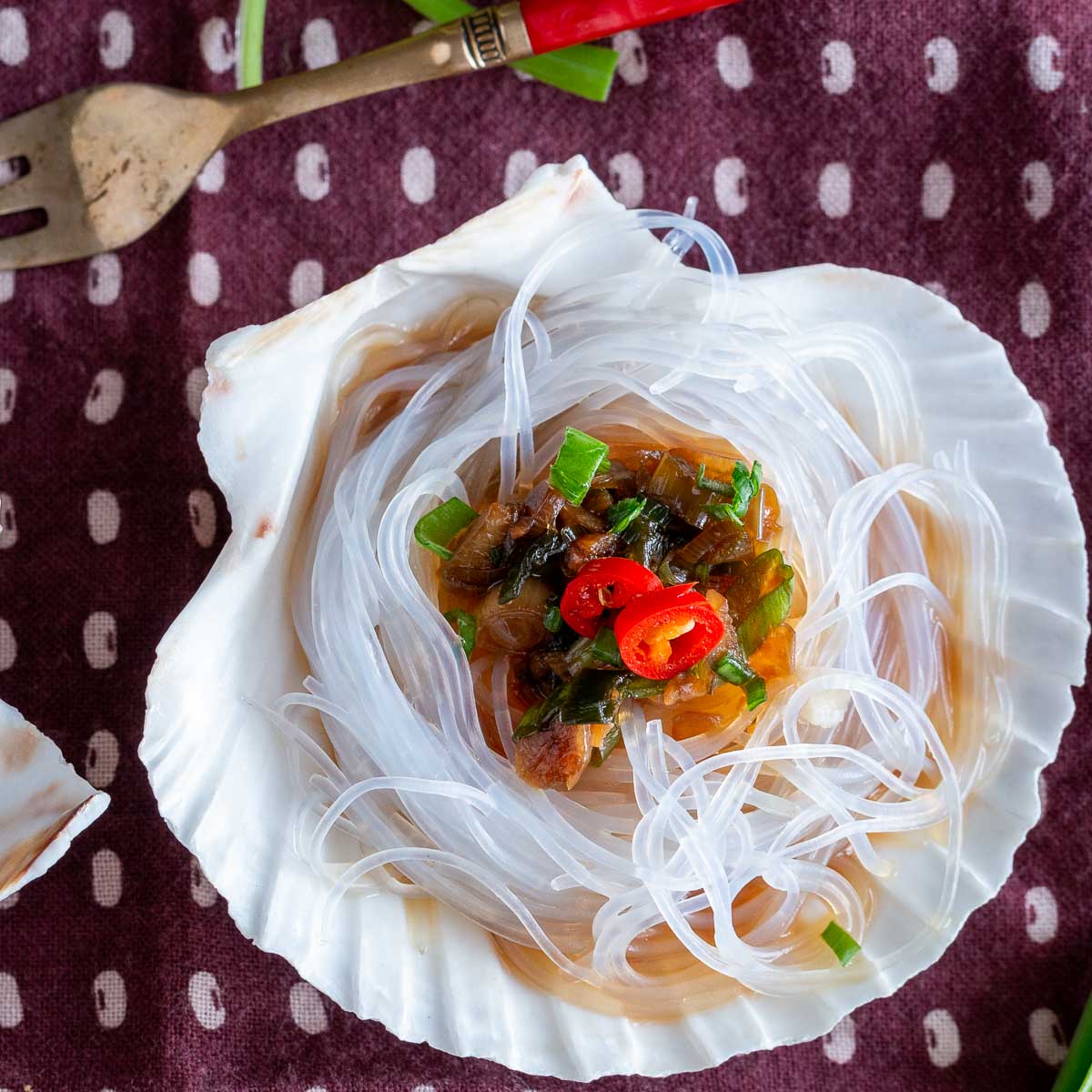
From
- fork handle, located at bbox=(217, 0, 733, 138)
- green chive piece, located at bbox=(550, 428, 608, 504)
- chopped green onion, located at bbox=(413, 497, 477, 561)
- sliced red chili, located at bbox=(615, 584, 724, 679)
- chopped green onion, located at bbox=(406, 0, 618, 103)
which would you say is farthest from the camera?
chopped green onion, located at bbox=(406, 0, 618, 103)

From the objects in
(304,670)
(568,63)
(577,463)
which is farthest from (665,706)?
(568,63)

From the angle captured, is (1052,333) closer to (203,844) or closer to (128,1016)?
(203,844)

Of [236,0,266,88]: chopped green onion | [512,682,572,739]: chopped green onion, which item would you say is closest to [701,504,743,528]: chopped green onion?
[512,682,572,739]: chopped green onion

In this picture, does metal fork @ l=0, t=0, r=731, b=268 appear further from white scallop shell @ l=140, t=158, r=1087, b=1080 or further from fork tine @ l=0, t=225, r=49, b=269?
white scallop shell @ l=140, t=158, r=1087, b=1080

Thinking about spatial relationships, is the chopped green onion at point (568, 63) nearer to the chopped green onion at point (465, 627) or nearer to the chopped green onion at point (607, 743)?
the chopped green onion at point (465, 627)

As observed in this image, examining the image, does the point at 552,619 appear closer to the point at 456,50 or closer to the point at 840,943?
the point at 840,943
